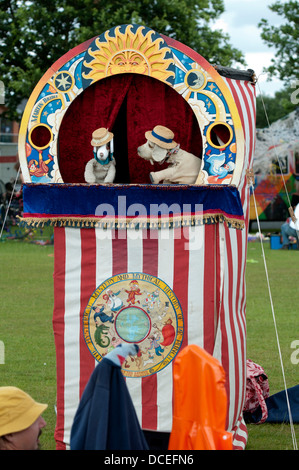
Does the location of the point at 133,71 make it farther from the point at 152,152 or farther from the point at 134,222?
the point at 134,222

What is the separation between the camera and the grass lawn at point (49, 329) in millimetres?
6554

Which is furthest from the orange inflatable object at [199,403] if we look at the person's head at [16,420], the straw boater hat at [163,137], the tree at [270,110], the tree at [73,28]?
the tree at [270,110]

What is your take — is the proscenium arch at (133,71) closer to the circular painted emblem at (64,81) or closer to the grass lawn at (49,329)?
the circular painted emblem at (64,81)

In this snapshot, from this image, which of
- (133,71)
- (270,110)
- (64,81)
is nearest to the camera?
(133,71)

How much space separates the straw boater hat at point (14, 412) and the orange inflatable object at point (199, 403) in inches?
24.2

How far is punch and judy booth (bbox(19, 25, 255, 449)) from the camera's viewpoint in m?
4.96

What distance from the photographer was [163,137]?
5336mm

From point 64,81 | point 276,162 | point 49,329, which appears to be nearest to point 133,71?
point 64,81

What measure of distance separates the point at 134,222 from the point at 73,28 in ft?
62.4
